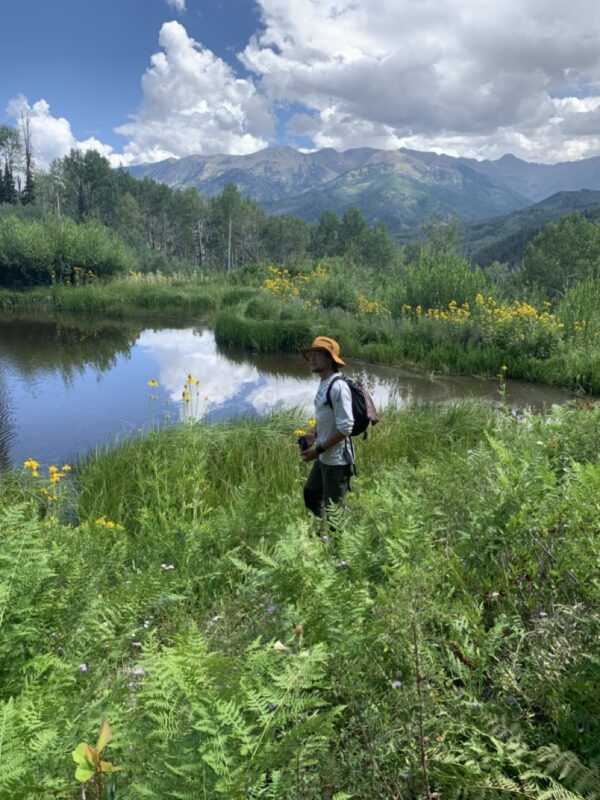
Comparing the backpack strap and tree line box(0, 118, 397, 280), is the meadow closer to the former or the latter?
the backpack strap

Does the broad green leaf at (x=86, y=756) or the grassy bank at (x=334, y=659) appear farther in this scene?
the grassy bank at (x=334, y=659)

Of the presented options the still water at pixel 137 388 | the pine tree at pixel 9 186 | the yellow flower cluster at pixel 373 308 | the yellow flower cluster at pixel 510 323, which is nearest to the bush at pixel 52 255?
the still water at pixel 137 388

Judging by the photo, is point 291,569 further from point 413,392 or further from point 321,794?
point 413,392

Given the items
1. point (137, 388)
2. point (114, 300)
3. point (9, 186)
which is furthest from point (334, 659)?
point (9, 186)

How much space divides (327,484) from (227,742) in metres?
3.20

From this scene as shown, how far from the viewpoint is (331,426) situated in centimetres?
437

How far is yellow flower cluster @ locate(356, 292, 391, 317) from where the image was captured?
16.6 meters

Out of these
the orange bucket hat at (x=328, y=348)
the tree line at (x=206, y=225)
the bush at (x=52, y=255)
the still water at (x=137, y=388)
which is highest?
the tree line at (x=206, y=225)

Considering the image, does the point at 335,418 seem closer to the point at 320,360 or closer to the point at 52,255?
the point at 320,360

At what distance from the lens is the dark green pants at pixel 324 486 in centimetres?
443

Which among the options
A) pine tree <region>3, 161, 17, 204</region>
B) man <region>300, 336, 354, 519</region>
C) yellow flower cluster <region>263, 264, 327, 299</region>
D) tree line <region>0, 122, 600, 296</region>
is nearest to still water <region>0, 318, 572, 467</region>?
man <region>300, 336, 354, 519</region>

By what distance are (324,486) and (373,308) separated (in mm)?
12942

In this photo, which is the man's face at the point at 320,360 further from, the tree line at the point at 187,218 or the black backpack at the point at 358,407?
the tree line at the point at 187,218

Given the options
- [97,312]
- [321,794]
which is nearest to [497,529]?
[321,794]
